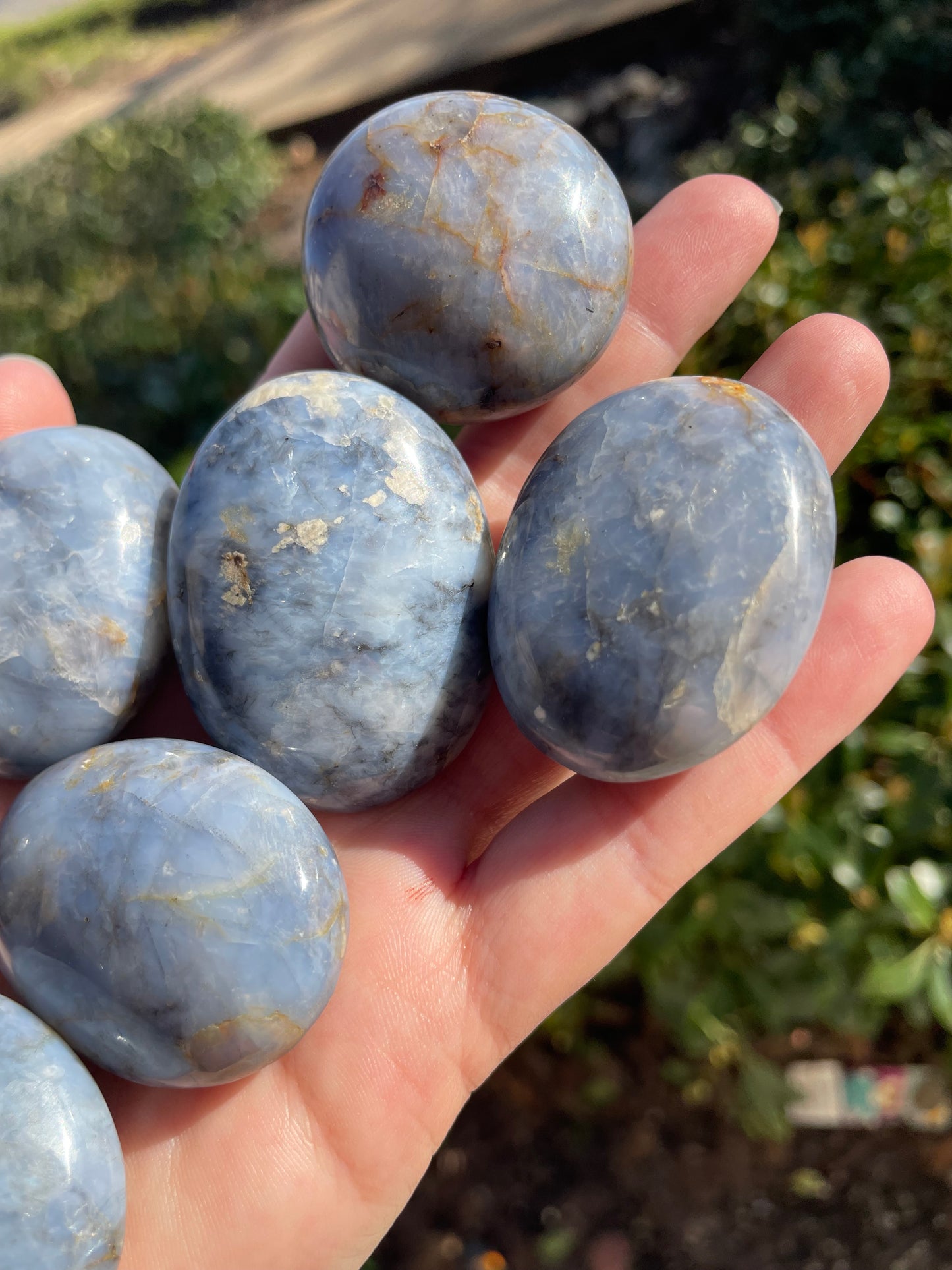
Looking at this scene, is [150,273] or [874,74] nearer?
[874,74]

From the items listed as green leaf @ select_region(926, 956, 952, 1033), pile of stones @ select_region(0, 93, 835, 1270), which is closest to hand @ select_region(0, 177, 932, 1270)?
pile of stones @ select_region(0, 93, 835, 1270)

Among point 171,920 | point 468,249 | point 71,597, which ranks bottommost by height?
point 171,920

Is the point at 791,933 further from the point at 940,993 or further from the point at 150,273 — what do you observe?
the point at 150,273

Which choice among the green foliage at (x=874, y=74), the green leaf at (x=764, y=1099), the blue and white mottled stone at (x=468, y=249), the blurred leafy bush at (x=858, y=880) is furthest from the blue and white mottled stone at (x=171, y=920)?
the green foliage at (x=874, y=74)

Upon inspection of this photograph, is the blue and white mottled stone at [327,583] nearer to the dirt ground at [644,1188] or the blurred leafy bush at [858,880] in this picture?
the blurred leafy bush at [858,880]

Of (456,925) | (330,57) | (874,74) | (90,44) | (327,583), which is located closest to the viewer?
(327,583)

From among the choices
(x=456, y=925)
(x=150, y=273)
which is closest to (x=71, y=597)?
(x=456, y=925)
